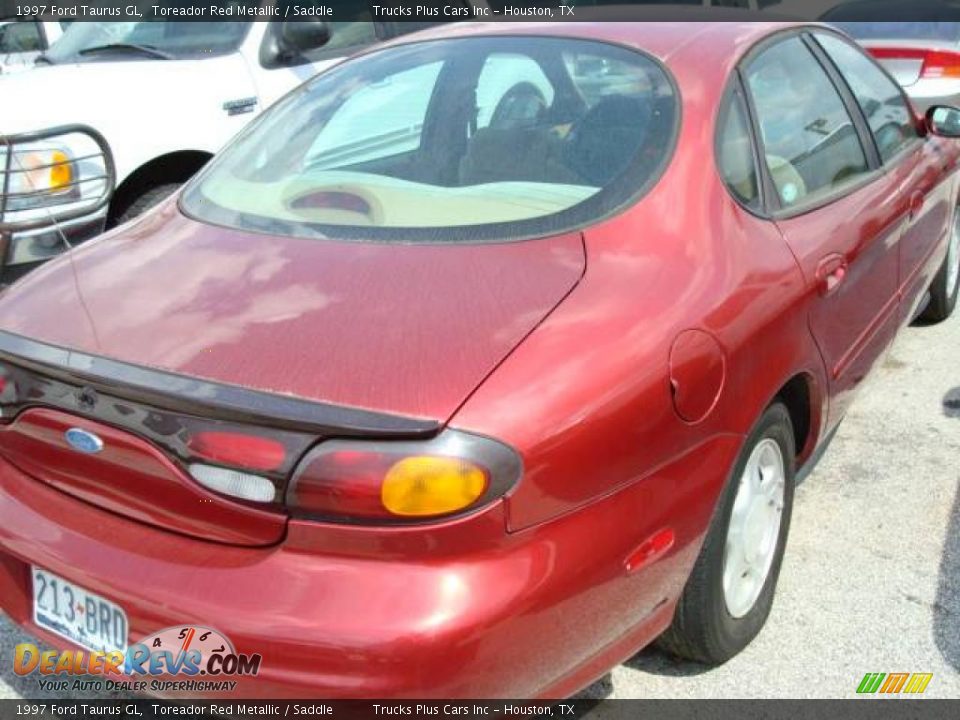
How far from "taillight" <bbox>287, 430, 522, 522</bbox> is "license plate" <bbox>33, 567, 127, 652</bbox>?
0.54 metres

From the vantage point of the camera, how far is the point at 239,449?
1793mm

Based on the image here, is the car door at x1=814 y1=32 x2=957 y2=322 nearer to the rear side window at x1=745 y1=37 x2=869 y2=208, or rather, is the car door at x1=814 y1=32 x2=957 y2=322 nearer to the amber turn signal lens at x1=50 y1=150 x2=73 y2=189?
the rear side window at x1=745 y1=37 x2=869 y2=208

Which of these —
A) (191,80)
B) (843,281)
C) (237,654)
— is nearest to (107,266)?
(237,654)

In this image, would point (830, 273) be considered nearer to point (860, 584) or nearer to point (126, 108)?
point (860, 584)

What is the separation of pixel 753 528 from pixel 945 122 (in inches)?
81.5

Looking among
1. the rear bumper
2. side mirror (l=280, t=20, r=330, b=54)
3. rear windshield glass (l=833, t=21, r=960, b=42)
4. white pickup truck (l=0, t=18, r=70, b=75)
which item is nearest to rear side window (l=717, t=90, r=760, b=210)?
the rear bumper

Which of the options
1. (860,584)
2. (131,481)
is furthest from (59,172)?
(860,584)

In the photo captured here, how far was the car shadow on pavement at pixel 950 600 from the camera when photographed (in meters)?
2.62

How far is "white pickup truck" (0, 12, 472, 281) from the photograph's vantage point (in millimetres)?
4281

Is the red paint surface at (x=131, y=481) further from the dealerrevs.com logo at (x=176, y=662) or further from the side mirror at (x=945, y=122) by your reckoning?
the side mirror at (x=945, y=122)

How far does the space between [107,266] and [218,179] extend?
563 millimetres

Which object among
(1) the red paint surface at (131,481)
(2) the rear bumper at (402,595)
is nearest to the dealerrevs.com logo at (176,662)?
(2) the rear bumper at (402,595)

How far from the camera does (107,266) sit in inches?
95.9

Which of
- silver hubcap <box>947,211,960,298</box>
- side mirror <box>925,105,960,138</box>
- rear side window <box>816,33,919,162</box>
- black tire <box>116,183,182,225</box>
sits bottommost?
silver hubcap <box>947,211,960,298</box>
